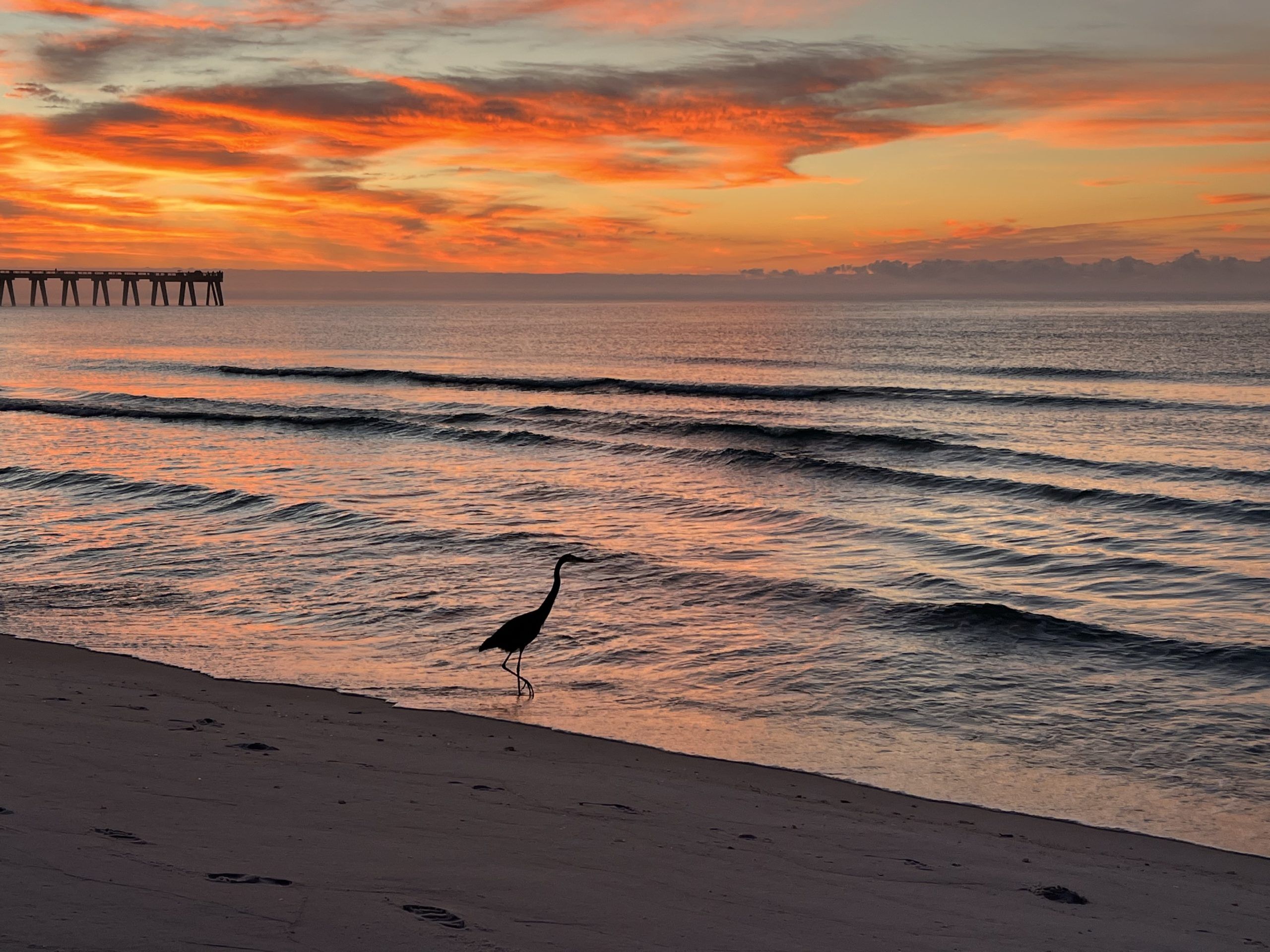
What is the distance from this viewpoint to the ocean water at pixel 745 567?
376 inches

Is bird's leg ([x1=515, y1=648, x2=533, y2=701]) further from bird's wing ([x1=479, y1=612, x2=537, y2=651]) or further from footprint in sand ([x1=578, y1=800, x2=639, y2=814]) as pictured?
footprint in sand ([x1=578, y1=800, x2=639, y2=814])

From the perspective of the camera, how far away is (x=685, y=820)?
6.79 metres

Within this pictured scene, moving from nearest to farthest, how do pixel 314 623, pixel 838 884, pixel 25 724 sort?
1. pixel 838 884
2. pixel 25 724
3. pixel 314 623

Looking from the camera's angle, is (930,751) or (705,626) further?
(705,626)

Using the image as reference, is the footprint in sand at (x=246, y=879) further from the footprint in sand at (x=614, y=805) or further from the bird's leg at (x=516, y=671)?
the bird's leg at (x=516, y=671)

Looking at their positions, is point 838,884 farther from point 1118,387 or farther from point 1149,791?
point 1118,387

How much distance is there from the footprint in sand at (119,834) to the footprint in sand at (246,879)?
0.65m

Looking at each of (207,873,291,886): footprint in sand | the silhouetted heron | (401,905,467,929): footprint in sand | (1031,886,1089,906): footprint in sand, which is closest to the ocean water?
the silhouetted heron

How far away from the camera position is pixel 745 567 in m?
16.3

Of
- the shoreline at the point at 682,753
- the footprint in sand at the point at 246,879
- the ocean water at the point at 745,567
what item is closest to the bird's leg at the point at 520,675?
the ocean water at the point at 745,567

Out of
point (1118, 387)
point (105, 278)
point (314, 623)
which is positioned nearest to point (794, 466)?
point (314, 623)

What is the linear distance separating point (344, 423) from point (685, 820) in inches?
Result: 1230

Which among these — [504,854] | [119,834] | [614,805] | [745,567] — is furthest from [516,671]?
[745,567]

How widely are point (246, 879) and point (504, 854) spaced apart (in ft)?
4.44
